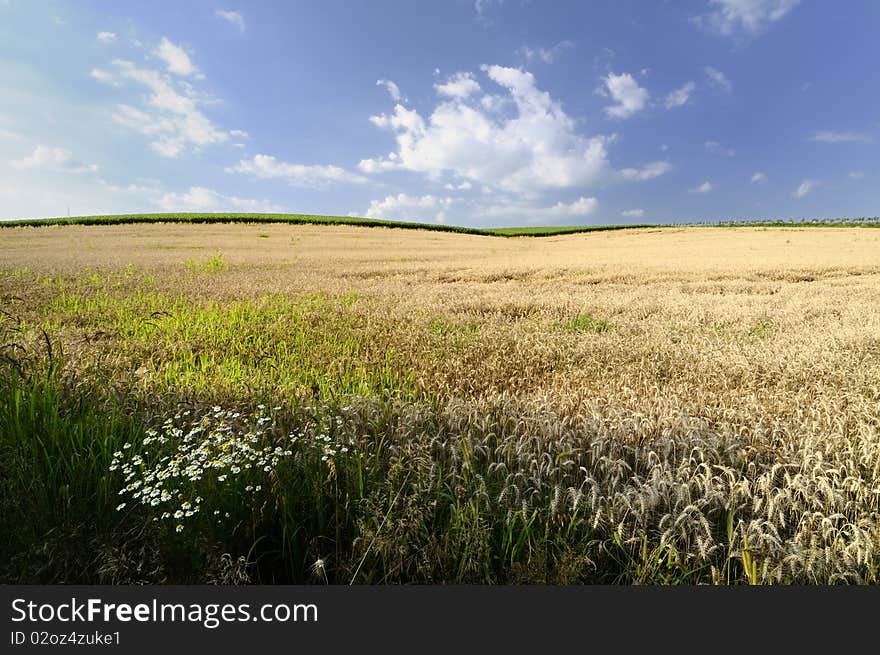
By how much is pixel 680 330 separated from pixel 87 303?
915 centimetres

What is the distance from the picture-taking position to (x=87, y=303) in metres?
6.61

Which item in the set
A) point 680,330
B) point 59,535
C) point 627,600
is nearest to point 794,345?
point 680,330

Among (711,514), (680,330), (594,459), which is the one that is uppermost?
(680,330)

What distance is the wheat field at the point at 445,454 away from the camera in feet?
5.77

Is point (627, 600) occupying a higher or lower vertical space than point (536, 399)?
lower

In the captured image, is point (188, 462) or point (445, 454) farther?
point (445, 454)

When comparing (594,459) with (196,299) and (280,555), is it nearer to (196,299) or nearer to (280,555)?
(280,555)

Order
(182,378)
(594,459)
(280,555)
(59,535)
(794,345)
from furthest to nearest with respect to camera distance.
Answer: (794,345) < (182,378) < (594,459) < (280,555) < (59,535)

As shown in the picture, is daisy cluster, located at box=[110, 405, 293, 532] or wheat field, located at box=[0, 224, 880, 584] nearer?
wheat field, located at box=[0, 224, 880, 584]

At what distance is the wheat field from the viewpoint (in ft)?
5.77

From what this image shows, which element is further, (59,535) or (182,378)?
(182,378)

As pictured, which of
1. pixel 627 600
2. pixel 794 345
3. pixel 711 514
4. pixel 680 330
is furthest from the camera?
pixel 680 330

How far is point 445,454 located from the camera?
Result: 7.86ft

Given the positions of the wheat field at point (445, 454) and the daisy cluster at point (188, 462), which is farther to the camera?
the daisy cluster at point (188, 462)
